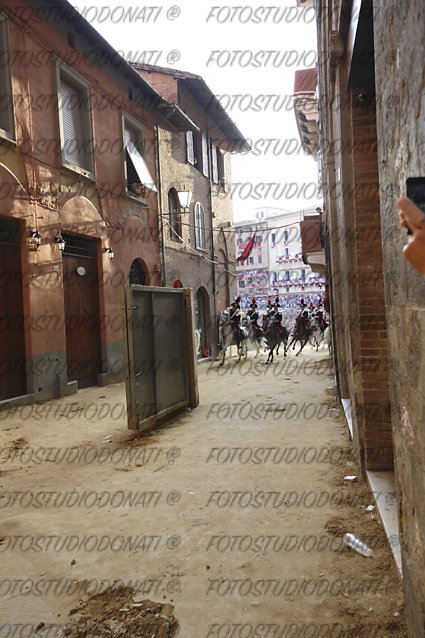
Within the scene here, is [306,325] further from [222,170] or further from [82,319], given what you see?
[82,319]

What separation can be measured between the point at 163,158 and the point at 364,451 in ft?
44.0

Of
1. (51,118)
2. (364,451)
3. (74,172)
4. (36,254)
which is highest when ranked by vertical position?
(51,118)

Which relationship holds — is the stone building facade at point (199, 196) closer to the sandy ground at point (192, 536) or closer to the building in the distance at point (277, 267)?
the sandy ground at point (192, 536)

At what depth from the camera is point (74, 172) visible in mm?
10906

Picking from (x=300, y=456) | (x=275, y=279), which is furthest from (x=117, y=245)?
(x=275, y=279)

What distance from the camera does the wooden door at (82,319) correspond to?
1105cm

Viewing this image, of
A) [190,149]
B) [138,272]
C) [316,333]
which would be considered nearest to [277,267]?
[316,333]

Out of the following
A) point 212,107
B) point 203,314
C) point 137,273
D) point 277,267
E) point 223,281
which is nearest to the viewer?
point 137,273

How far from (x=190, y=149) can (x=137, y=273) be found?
6553 millimetres

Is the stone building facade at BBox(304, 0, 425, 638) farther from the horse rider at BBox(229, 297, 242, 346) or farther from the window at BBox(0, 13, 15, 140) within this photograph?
the horse rider at BBox(229, 297, 242, 346)

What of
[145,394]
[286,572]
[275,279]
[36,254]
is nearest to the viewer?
[286,572]

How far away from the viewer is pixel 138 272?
14.3m

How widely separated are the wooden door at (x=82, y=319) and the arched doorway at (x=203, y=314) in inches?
276

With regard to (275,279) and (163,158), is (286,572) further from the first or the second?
(275,279)
